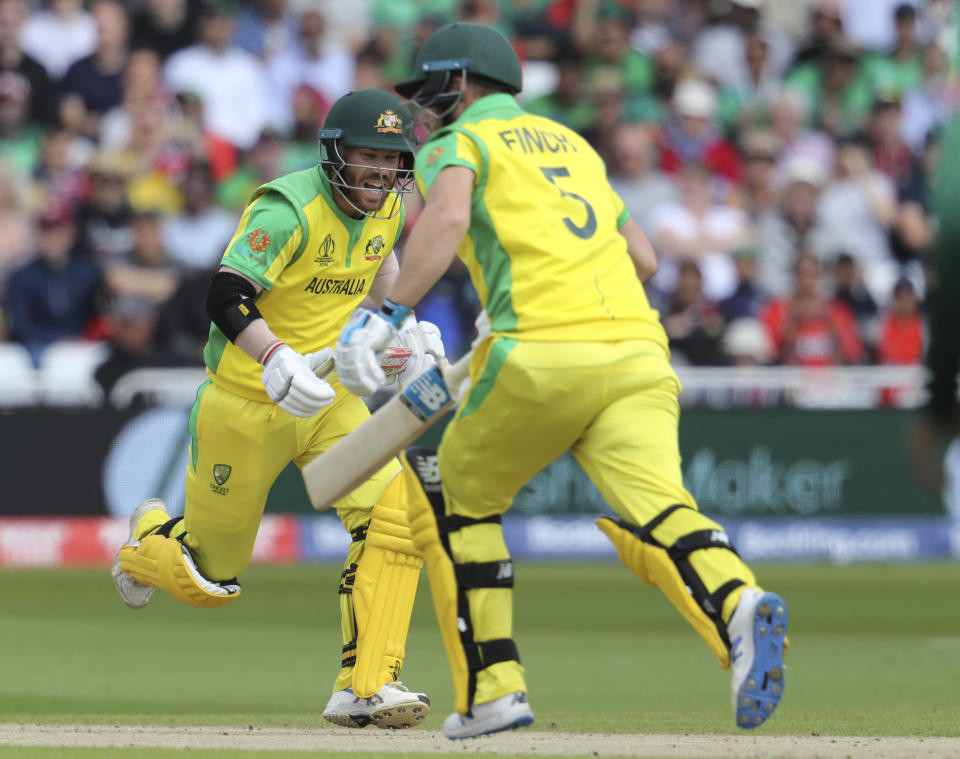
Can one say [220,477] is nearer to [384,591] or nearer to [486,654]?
[384,591]

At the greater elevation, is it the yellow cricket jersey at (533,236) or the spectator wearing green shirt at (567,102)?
the yellow cricket jersey at (533,236)

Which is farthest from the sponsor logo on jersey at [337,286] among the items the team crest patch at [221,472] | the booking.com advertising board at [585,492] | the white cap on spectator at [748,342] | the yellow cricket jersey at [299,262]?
the white cap on spectator at [748,342]

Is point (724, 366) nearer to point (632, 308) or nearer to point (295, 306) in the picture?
point (295, 306)

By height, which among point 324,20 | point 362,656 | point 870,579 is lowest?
point 870,579

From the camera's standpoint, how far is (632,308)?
15.8 feet

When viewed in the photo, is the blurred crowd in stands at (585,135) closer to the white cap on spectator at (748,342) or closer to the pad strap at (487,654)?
the white cap on spectator at (748,342)

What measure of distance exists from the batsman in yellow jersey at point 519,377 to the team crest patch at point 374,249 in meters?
1.23

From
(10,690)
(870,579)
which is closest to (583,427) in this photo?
(10,690)

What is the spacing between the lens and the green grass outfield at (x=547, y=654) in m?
6.42

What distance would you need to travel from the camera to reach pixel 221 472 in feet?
19.8

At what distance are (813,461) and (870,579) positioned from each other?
110cm

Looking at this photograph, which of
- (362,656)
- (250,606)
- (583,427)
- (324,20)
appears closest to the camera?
(583,427)

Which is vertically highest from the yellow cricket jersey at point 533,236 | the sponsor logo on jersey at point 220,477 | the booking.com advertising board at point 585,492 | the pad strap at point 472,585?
the yellow cricket jersey at point 533,236

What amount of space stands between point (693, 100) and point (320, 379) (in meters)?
10.3
